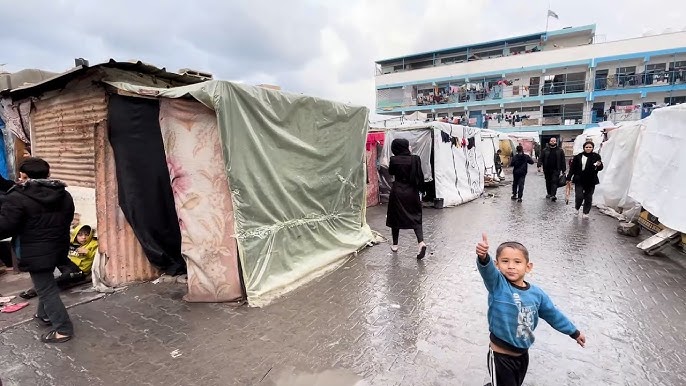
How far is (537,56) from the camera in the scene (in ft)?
116

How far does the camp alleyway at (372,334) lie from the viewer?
300cm

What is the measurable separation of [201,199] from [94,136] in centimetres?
167

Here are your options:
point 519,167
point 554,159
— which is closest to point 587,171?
point 554,159

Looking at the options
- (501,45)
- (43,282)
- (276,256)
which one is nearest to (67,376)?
(43,282)

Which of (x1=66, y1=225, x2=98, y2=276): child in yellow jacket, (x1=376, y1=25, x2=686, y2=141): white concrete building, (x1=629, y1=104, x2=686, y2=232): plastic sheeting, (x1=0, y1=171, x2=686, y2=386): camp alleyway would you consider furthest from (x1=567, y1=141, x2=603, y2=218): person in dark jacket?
(x1=376, y1=25, x2=686, y2=141): white concrete building

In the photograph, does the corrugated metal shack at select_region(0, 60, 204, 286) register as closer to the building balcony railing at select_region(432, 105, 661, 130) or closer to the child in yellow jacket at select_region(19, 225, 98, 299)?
the child in yellow jacket at select_region(19, 225, 98, 299)

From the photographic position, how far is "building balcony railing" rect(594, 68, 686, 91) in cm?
2909

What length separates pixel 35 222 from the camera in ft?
11.0

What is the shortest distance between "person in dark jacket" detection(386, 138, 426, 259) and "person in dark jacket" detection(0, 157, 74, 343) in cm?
429

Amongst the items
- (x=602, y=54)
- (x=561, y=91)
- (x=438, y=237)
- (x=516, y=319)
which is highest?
(x=602, y=54)

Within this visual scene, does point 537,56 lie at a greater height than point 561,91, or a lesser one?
greater

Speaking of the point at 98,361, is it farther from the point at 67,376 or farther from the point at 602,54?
the point at 602,54

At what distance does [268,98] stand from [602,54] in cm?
3838

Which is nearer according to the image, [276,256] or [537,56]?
[276,256]
